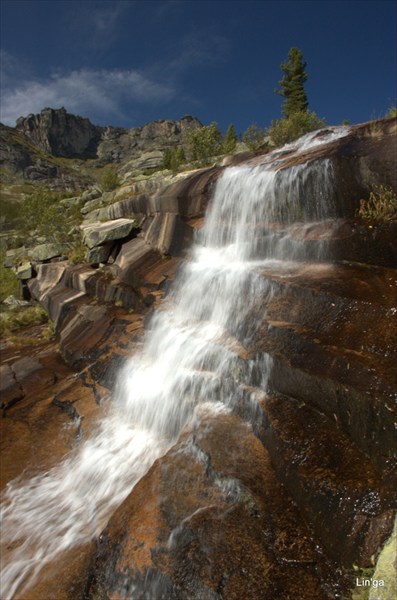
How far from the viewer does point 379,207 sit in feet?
31.1

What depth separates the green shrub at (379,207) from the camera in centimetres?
921

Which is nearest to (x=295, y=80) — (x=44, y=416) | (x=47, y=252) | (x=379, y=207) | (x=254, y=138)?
(x=254, y=138)

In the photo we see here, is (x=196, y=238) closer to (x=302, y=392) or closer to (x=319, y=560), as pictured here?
(x=302, y=392)

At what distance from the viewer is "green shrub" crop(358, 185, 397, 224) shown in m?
9.21

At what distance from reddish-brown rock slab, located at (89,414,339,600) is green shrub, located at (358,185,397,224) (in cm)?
717

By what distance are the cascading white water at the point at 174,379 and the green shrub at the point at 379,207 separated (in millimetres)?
1600

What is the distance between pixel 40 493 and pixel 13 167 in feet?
653

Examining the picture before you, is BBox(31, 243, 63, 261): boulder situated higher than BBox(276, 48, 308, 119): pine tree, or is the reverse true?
BBox(276, 48, 308, 119): pine tree

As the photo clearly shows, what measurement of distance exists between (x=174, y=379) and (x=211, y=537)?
4.78 metres

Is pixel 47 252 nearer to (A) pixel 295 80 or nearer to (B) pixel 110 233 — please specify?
(B) pixel 110 233

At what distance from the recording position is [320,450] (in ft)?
19.3

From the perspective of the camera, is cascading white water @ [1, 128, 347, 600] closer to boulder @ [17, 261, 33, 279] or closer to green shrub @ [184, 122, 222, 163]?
boulder @ [17, 261, 33, 279]

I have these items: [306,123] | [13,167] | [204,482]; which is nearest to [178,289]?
[204,482]

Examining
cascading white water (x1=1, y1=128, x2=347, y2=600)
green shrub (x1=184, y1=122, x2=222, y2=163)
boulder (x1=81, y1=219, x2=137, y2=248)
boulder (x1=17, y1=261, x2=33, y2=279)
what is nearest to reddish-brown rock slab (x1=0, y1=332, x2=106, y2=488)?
cascading white water (x1=1, y1=128, x2=347, y2=600)
